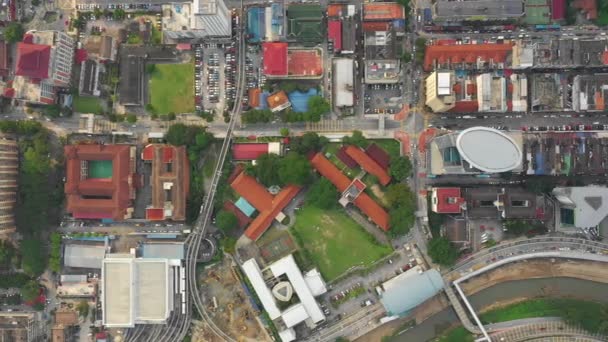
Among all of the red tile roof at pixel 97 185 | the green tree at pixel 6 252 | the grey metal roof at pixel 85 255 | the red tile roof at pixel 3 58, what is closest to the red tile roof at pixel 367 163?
the red tile roof at pixel 97 185

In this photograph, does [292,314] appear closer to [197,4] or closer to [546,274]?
[546,274]

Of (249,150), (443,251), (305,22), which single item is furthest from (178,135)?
(443,251)

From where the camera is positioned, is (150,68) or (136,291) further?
(150,68)

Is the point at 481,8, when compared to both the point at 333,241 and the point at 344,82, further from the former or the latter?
the point at 333,241

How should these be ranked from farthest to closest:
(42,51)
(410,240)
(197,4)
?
(410,240), (42,51), (197,4)

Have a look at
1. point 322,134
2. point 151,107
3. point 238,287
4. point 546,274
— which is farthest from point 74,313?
point 546,274
